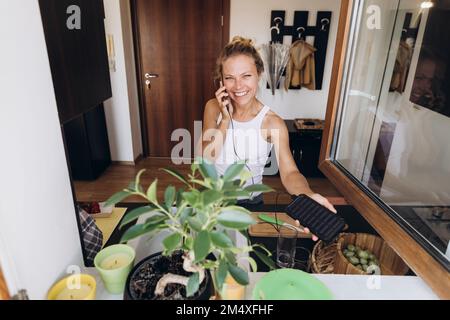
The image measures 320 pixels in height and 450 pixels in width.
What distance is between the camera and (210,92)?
3.48 m

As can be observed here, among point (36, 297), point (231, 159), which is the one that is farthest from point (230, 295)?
point (231, 159)

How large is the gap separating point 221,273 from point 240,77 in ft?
3.28

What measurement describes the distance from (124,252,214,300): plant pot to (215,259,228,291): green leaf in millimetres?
95

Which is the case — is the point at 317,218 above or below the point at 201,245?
below

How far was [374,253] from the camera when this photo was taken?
1.09 meters

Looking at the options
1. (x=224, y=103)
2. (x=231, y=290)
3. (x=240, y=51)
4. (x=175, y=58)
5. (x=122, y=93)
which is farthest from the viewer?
(x=175, y=58)

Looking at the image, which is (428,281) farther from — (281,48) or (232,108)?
(281,48)

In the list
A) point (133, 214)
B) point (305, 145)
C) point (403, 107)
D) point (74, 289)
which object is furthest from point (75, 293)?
point (305, 145)

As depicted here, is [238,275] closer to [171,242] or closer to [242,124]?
[171,242]

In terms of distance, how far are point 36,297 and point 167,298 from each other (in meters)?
0.24

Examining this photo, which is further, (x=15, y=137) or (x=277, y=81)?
(x=277, y=81)

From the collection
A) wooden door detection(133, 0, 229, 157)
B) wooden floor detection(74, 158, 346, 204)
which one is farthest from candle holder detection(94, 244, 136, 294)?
wooden door detection(133, 0, 229, 157)

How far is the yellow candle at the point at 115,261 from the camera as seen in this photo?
0.64 meters

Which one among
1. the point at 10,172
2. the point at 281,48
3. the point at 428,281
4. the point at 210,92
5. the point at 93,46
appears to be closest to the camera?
the point at 10,172
